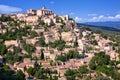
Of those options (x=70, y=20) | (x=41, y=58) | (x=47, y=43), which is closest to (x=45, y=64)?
(x=41, y=58)

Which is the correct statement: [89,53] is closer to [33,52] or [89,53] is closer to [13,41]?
[33,52]

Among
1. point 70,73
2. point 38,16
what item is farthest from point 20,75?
point 38,16

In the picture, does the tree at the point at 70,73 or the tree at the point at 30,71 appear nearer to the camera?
the tree at the point at 70,73

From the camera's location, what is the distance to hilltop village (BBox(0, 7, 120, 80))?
91.7ft

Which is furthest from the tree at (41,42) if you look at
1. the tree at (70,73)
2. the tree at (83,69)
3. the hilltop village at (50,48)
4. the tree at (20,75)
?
the tree at (20,75)

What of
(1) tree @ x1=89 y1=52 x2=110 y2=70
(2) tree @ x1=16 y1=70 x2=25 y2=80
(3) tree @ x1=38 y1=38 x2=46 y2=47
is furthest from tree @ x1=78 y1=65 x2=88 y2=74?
(3) tree @ x1=38 y1=38 x2=46 y2=47

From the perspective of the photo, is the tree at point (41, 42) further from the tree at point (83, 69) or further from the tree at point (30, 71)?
the tree at point (30, 71)

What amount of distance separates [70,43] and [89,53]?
3.43 metres

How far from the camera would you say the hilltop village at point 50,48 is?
28.0 metres

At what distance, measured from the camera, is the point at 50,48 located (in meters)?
35.1

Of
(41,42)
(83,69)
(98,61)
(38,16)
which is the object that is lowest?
(83,69)

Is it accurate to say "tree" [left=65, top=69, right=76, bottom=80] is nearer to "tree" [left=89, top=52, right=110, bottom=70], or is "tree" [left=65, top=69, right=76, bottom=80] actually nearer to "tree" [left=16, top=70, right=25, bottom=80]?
"tree" [left=89, top=52, right=110, bottom=70]

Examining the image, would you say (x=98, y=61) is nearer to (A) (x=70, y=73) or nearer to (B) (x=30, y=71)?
(A) (x=70, y=73)

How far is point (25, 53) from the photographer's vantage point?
3312cm
